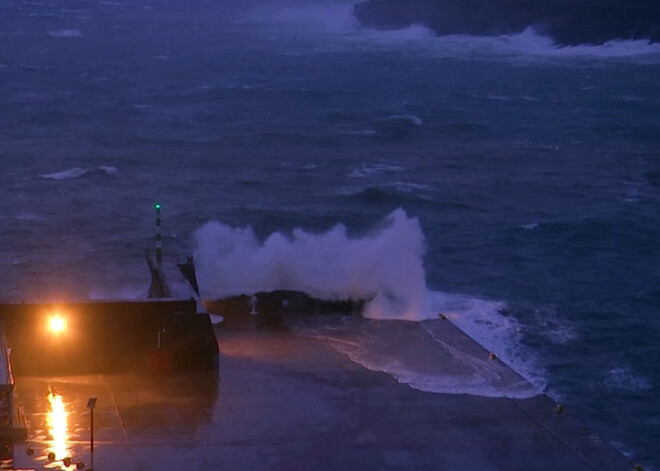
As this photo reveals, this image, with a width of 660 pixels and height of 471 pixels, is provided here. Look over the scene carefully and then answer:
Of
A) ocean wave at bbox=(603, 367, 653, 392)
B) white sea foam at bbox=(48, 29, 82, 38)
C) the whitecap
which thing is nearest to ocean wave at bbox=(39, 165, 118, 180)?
the whitecap

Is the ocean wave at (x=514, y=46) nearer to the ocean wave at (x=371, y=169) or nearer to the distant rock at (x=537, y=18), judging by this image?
the distant rock at (x=537, y=18)

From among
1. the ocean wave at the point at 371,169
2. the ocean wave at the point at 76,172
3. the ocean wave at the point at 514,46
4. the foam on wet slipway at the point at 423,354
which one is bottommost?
the ocean wave at the point at 371,169

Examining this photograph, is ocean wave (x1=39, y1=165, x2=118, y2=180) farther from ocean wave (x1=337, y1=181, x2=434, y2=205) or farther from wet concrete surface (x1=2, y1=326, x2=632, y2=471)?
wet concrete surface (x1=2, y1=326, x2=632, y2=471)

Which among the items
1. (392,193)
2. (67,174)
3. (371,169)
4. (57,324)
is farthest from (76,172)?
(57,324)

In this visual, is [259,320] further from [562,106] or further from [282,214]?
[562,106]

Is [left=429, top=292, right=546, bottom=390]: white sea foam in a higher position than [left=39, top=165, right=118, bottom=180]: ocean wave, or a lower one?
higher

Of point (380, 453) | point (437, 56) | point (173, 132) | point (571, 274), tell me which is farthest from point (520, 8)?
point (380, 453)

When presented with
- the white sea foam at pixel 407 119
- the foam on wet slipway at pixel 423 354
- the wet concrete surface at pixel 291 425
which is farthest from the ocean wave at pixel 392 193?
the wet concrete surface at pixel 291 425
